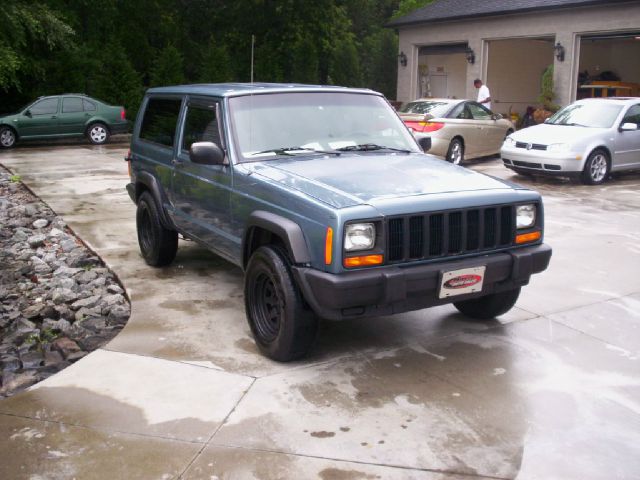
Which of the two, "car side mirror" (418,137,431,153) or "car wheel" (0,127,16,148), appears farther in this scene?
"car wheel" (0,127,16,148)

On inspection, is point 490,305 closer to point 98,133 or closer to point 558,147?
point 558,147

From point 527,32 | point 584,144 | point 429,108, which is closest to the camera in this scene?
point 584,144

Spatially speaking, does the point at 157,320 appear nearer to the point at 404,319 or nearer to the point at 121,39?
the point at 404,319

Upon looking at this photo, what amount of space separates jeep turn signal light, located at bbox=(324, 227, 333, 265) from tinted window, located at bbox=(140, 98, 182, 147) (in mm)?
2800

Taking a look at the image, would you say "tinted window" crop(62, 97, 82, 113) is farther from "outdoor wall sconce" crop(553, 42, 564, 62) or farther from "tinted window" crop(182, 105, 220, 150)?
"tinted window" crop(182, 105, 220, 150)

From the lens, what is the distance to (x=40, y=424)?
389cm

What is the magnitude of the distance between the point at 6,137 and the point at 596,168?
14.9 m

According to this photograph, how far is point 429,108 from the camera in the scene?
15180mm

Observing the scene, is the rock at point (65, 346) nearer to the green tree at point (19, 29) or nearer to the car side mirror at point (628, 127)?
the green tree at point (19, 29)

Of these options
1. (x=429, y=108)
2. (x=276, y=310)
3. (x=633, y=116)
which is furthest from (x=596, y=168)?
(x=276, y=310)

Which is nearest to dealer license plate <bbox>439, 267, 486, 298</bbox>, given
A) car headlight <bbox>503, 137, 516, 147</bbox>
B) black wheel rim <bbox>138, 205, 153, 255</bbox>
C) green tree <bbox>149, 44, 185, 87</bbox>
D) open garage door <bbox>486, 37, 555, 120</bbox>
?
black wheel rim <bbox>138, 205, 153, 255</bbox>

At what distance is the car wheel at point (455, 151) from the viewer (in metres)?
14.9

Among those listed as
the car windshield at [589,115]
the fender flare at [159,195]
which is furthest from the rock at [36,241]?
the car windshield at [589,115]

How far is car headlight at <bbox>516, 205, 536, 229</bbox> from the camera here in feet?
15.7
